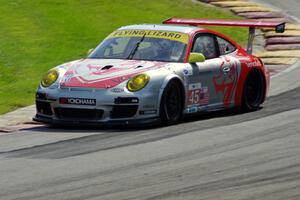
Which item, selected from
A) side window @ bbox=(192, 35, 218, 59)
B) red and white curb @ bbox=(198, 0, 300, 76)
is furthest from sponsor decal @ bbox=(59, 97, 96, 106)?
red and white curb @ bbox=(198, 0, 300, 76)

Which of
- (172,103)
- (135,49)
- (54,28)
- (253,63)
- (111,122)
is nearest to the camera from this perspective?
(111,122)

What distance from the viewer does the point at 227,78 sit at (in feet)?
45.8

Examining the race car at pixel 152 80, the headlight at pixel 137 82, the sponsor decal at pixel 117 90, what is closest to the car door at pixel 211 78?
the race car at pixel 152 80

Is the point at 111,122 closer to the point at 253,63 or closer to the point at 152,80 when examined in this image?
the point at 152,80

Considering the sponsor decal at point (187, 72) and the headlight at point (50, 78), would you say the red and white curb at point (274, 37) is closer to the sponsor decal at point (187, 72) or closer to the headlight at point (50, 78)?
the sponsor decal at point (187, 72)

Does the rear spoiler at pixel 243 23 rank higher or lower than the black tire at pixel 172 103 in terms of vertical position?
higher

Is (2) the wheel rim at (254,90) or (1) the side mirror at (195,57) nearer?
(1) the side mirror at (195,57)

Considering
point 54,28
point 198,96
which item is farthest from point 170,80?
point 54,28

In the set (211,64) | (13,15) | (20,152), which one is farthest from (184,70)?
(13,15)

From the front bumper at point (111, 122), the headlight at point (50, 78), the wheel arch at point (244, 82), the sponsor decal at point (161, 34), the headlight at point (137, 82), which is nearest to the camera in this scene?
the front bumper at point (111, 122)

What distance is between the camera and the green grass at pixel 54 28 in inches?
681

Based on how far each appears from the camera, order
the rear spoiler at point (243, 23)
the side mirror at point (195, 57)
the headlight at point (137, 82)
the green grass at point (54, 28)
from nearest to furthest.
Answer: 1. the headlight at point (137, 82)
2. the side mirror at point (195, 57)
3. the rear spoiler at point (243, 23)
4. the green grass at point (54, 28)

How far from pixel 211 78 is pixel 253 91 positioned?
1243mm

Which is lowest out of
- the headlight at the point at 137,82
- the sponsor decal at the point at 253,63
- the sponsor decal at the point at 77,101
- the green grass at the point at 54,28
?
the green grass at the point at 54,28
